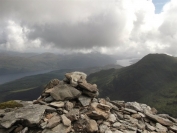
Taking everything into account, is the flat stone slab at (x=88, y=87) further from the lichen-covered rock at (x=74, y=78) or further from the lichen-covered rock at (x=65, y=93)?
the lichen-covered rock at (x=65, y=93)

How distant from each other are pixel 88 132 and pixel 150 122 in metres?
10.4

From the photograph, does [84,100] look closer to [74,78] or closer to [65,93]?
[65,93]

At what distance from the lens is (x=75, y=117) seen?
18.2 meters

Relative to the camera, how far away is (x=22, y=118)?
55.3 feet

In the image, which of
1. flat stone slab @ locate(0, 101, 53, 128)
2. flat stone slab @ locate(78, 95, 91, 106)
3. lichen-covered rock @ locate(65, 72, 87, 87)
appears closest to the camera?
flat stone slab @ locate(0, 101, 53, 128)

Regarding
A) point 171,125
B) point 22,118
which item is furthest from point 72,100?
point 171,125

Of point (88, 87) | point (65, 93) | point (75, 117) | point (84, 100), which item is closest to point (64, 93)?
point (65, 93)

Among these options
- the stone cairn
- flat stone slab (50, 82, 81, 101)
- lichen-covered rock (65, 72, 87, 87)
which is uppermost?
lichen-covered rock (65, 72, 87, 87)

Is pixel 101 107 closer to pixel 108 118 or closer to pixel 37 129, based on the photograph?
pixel 108 118

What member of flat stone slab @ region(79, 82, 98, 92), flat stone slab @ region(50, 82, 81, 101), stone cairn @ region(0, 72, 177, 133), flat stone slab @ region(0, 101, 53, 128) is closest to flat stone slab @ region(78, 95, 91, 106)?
stone cairn @ region(0, 72, 177, 133)

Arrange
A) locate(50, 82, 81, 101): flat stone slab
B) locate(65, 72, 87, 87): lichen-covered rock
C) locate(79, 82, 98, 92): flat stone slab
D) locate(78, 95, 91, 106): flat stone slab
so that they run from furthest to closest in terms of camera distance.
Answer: locate(65, 72, 87, 87): lichen-covered rock < locate(79, 82, 98, 92): flat stone slab < locate(50, 82, 81, 101): flat stone slab < locate(78, 95, 91, 106): flat stone slab

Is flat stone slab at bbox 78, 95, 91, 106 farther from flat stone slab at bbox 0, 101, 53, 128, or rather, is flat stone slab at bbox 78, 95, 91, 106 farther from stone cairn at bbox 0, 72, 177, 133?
flat stone slab at bbox 0, 101, 53, 128

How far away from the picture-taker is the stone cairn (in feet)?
54.9

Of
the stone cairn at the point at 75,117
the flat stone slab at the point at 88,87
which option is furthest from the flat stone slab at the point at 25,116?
the flat stone slab at the point at 88,87
